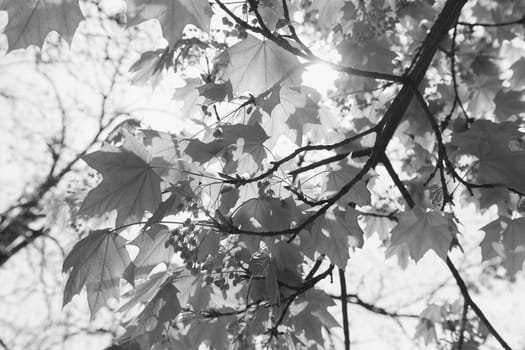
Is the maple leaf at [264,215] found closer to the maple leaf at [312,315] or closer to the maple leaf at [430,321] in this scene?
the maple leaf at [312,315]

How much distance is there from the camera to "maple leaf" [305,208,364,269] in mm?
2250

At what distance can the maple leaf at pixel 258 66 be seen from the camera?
222cm

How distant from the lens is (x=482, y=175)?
2.33 meters

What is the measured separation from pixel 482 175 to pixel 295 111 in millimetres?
1054

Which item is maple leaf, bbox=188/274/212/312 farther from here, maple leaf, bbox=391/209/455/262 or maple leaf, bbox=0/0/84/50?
maple leaf, bbox=0/0/84/50

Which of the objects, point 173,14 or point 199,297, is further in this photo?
point 199,297

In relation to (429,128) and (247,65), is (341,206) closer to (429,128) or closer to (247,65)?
(247,65)

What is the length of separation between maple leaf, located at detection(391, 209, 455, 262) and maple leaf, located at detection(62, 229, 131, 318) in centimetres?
143

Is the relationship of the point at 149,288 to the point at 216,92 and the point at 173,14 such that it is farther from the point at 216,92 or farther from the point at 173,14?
the point at 173,14

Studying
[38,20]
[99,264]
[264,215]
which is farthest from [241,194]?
[38,20]

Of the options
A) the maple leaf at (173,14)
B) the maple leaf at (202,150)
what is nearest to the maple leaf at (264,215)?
the maple leaf at (202,150)

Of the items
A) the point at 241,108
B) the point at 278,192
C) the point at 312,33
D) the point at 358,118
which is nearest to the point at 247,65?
the point at 241,108

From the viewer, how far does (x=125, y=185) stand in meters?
2.06

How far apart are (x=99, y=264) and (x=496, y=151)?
2060 mm
